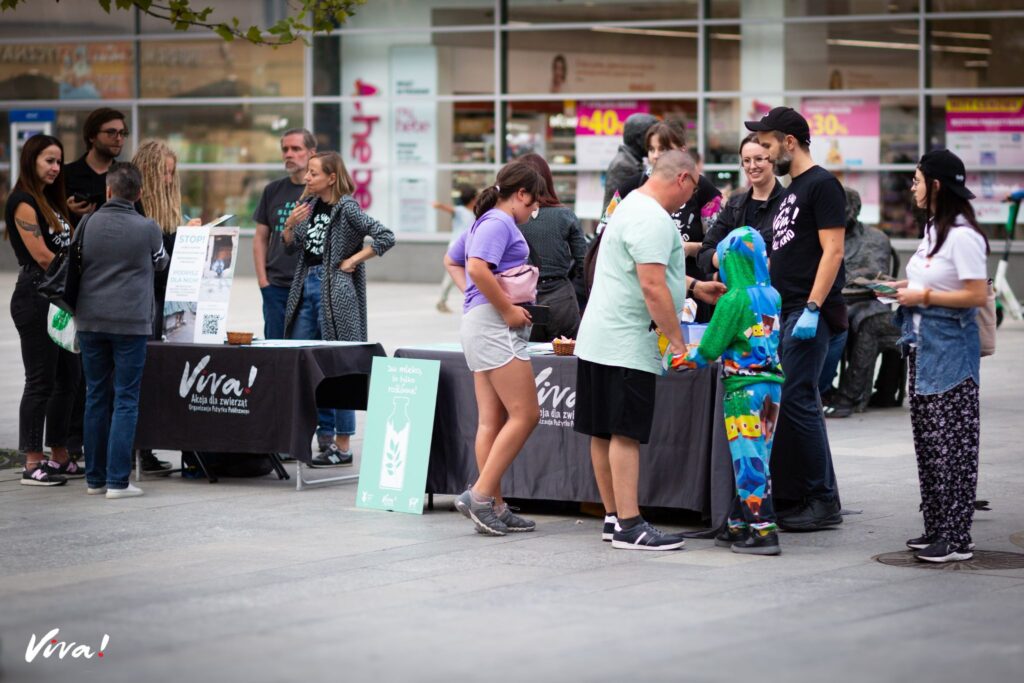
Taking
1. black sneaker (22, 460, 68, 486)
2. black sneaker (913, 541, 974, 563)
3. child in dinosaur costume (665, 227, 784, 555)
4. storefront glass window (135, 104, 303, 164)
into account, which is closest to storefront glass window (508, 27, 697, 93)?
storefront glass window (135, 104, 303, 164)

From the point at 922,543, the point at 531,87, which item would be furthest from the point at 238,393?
the point at 531,87

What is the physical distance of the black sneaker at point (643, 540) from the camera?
7383mm

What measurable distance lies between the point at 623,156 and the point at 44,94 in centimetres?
2325

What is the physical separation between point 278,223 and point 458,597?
481cm

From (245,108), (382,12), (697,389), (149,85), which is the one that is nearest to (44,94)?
(149,85)

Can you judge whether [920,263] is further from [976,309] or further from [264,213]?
[264,213]

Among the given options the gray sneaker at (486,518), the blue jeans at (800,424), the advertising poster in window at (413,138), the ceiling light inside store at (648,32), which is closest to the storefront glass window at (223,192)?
the advertising poster in window at (413,138)

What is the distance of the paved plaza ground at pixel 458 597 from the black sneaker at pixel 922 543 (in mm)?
151

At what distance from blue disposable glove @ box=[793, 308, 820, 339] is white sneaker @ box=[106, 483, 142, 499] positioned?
3799 millimetres

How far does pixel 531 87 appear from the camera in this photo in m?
27.0

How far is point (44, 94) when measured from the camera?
101ft

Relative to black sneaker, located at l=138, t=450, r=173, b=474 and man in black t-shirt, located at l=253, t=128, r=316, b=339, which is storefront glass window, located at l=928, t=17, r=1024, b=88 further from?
black sneaker, located at l=138, t=450, r=173, b=474

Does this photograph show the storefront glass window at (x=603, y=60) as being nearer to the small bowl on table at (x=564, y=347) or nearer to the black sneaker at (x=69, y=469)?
the black sneaker at (x=69, y=469)

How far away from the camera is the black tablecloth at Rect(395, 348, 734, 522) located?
7.72 m
